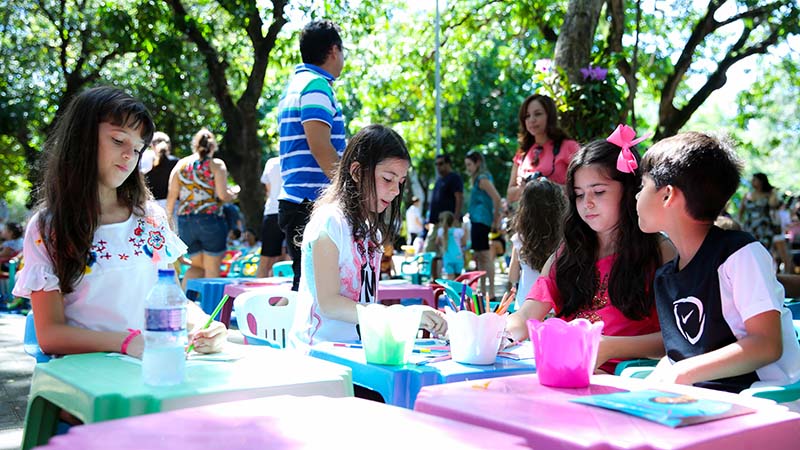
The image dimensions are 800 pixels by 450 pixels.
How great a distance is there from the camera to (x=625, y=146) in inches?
103

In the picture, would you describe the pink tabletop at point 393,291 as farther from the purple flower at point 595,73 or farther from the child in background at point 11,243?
the child in background at point 11,243

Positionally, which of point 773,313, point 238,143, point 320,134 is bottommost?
point 773,313

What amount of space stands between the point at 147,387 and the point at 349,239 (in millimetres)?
1373

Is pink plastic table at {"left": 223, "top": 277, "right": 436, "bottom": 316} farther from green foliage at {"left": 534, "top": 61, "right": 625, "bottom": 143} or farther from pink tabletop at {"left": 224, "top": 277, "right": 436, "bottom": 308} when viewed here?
green foliage at {"left": 534, "top": 61, "right": 625, "bottom": 143}

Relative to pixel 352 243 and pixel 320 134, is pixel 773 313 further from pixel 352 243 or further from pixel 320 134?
pixel 320 134

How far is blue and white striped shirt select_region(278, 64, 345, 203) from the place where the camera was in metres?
4.09

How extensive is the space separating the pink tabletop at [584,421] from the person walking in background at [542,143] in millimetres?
3635

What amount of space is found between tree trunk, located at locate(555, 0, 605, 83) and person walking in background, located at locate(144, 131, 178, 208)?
3.54 m

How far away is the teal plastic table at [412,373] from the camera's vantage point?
1.97m

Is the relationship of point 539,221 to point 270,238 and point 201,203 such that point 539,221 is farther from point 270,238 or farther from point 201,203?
point 201,203

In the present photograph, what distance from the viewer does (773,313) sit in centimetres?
200

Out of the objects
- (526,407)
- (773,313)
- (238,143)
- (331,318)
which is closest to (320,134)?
(331,318)

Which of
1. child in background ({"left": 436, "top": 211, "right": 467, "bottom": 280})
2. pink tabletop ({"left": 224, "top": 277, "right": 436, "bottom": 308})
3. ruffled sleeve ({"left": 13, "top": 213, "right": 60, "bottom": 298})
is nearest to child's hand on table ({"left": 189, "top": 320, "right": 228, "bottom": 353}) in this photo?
ruffled sleeve ({"left": 13, "top": 213, "right": 60, "bottom": 298})

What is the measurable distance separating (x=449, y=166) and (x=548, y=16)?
3.57m
